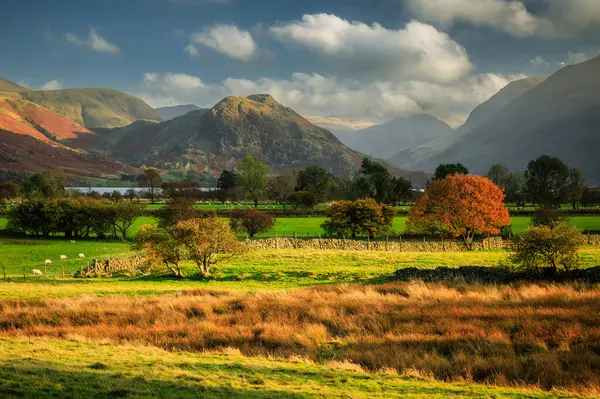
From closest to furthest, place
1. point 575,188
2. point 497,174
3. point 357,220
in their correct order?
point 357,220, point 575,188, point 497,174

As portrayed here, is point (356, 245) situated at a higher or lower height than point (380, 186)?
lower

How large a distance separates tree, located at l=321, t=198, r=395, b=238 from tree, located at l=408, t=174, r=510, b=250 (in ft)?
34.2

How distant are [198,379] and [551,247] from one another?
91.2 ft

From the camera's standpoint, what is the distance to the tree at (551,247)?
1208 inches

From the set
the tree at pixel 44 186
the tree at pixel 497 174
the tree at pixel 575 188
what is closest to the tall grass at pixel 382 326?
the tree at pixel 575 188

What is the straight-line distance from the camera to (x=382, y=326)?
63.9ft

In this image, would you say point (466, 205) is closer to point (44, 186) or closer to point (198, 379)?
point (198, 379)

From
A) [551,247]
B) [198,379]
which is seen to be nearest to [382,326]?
[198,379]

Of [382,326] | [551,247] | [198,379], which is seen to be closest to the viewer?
[198,379]

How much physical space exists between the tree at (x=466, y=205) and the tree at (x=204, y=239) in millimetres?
34810

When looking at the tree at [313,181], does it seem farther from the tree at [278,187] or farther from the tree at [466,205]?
the tree at [466,205]

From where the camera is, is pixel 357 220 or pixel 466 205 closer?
pixel 466 205

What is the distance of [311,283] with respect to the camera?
34.3m

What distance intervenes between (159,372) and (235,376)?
2.10 m
